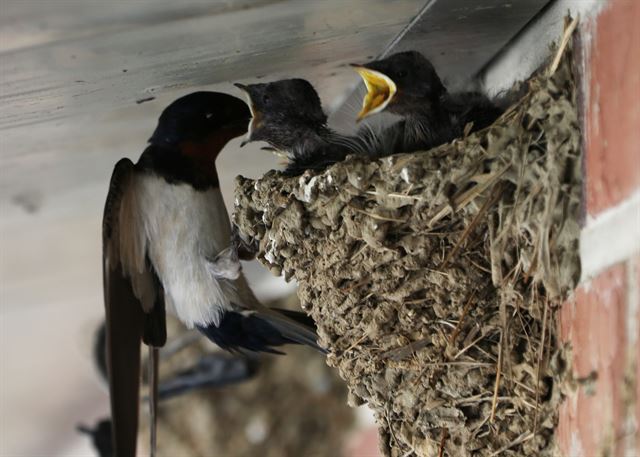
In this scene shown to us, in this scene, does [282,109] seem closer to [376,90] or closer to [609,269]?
[376,90]

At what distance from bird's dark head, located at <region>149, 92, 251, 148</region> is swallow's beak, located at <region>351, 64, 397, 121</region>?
436 mm

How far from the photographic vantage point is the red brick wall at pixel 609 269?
1.12 meters

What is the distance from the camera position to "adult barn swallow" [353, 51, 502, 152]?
1.81 metres

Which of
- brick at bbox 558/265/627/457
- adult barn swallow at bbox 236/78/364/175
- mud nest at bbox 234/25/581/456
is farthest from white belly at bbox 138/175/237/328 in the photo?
brick at bbox 558/265/627/457

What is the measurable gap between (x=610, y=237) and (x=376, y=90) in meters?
0.83

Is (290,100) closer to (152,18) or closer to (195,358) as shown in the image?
(152,18)

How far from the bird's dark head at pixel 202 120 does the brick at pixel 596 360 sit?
3.64 feet

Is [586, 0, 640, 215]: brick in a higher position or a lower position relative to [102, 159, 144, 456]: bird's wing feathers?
higher

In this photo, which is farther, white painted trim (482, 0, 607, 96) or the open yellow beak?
the open yellow beak

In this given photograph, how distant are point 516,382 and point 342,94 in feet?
3.54

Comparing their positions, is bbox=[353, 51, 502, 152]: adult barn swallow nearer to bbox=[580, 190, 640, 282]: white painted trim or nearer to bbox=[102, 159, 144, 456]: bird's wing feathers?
bbox=[580, 190, 640, 282]: white painted trim

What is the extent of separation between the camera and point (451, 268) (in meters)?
1.55

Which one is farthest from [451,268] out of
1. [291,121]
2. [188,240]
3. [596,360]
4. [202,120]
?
[188,240]

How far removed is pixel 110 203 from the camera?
90.4 inches
